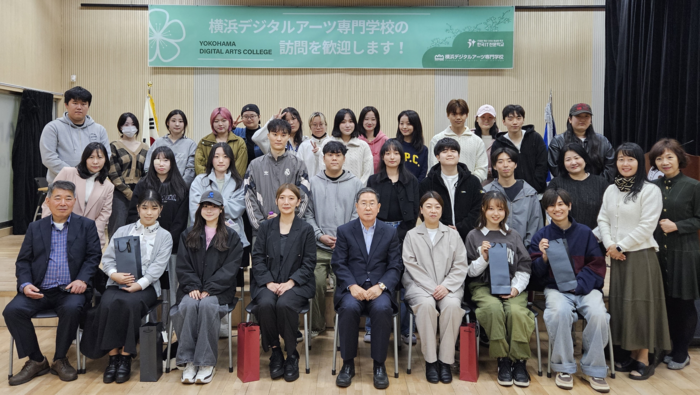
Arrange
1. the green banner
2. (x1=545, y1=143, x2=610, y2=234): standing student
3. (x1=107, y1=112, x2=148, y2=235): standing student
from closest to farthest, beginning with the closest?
(x1=545, y1=143, x2=610, y2=234): standing student < (x1=107, y1=112, x2=148, y2=235): standing student < the green banner

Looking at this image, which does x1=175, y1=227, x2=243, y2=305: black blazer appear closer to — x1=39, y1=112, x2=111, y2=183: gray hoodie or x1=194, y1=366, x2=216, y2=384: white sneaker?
x1=194, y1=366, x2=216, y2=384: white sneaker

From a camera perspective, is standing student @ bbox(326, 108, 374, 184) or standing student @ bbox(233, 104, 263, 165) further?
standing student @ bbox(233, 104, 263, 165)

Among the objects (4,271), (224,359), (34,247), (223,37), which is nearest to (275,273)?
(224,359)

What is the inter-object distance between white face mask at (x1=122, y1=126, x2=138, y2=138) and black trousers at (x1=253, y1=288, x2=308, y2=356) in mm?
1950

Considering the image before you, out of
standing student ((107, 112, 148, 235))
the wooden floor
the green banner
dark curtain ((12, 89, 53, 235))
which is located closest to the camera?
the wooden floor

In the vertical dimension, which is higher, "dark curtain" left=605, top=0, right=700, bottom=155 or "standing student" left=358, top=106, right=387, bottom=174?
"dark curtain" left=605, top=0, right=700, bottom=155

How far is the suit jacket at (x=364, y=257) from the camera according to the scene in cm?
335

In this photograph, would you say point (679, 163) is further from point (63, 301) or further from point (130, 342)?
point (63, 301)

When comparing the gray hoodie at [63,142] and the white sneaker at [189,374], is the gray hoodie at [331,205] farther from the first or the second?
the gray hoodie at [63,142]

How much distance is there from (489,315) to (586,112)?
73.9 inches

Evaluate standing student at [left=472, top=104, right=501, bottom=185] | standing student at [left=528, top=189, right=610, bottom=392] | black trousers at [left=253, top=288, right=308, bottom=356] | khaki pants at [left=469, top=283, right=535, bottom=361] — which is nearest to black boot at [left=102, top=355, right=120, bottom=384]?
black trousers at [left=253, top=288, right=308, bottom=356]

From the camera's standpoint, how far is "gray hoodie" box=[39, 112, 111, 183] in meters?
3.93

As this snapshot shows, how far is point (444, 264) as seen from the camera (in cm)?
334

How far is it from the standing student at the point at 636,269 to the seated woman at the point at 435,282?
1.00 metres
